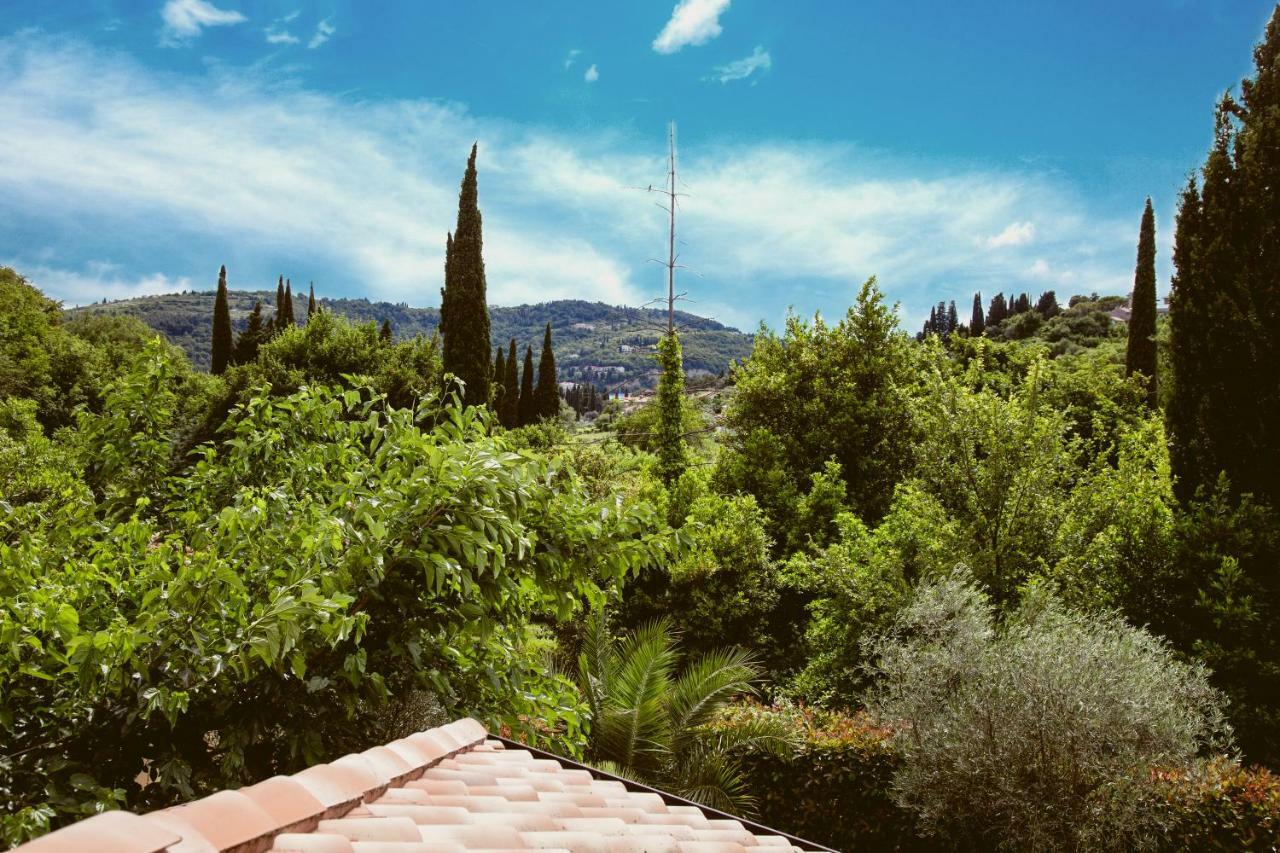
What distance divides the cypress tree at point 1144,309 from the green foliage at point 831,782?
78.3ft

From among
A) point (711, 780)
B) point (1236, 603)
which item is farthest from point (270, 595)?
point (1236, 603)

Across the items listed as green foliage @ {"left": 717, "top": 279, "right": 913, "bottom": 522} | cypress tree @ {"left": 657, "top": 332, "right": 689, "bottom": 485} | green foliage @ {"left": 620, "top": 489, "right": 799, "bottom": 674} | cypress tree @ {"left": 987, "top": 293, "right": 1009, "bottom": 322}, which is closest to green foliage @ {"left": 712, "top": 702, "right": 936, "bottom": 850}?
green foliage @ {"left": 620, "top": 489, "right": 799, "bottom": 674}

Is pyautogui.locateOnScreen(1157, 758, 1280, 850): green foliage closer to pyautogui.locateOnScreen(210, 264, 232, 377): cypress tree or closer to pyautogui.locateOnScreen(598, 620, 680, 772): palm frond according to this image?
pyautogui.locateOnScreen(598, 620, 680, 772): palm frond

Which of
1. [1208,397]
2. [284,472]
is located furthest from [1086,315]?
[284,472]

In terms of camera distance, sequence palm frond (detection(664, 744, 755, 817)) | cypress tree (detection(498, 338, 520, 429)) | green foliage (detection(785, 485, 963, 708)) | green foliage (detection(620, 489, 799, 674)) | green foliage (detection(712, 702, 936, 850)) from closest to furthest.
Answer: green foliage (detection(712, 702, 936, 850)) < palm frond (detection(664, 744, 755, 817)) < green foliage (detection(785, 485, 963, 708)) < green foliage (detection(620, 489, 799, 674)) < cypress tree (detection(498, 338, 520, 429))

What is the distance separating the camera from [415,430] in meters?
4.36

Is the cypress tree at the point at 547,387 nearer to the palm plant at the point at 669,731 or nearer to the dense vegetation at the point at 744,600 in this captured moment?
the dense vegetation at the point at 744,600

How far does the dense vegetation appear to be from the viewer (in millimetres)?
3494

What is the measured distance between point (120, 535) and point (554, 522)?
7.19 ft

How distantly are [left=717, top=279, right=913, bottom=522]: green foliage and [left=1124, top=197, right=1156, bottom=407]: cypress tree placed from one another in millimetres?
14510

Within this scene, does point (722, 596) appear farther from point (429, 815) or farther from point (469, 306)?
point (469, 306)

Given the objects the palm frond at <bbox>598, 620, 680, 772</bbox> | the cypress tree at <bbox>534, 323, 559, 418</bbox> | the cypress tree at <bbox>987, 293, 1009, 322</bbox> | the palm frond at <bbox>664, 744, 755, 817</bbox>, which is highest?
the cypress tree at <bbox>987, 293, 1009, 322</bbox>

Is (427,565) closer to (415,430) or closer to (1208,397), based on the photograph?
(415,430)

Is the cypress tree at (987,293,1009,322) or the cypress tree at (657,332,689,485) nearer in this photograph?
the cypress tree at (657,332,689,485)
